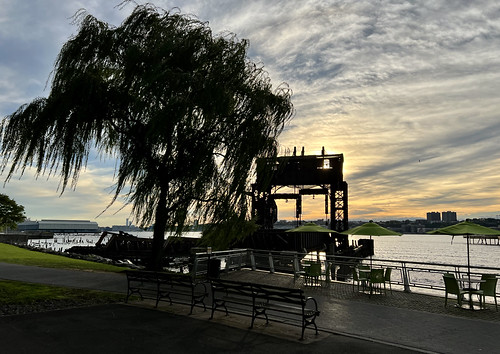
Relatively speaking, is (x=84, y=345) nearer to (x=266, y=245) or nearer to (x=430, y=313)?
(x=430, y=313)

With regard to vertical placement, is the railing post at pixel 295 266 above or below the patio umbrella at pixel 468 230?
below

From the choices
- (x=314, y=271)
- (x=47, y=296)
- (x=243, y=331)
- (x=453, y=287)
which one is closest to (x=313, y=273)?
(x=314, y=271)

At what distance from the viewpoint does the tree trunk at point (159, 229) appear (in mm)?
18062

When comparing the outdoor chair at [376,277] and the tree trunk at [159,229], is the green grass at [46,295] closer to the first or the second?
the tree trunk at [159,229]

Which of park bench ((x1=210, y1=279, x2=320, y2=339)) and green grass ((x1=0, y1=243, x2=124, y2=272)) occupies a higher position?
park bench ((x1=210, y1=279, x2=320, y2=339))

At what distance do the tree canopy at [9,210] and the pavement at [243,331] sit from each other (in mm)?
61805

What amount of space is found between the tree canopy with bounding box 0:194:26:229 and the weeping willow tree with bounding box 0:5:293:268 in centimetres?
5341

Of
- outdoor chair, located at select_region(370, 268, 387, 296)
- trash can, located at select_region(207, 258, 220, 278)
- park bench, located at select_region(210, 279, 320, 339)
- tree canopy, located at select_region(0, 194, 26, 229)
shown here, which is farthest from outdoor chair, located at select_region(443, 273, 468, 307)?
tree canopy, located at select_region(0, 194, 26, 229)

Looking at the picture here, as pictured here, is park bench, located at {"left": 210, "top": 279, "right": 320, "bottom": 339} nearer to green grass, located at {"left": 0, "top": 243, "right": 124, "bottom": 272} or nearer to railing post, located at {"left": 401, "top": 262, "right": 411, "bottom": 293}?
railing post, located at {"left": 401, "top": 262, "right": 411, "bottom": 293}

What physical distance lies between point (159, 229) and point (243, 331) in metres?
10.5

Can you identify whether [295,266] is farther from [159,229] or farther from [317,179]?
[317,179]

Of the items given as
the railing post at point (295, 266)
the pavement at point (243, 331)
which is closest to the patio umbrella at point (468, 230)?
the pavement at point (243, 331)

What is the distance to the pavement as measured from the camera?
7.40 m

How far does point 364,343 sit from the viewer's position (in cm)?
791
